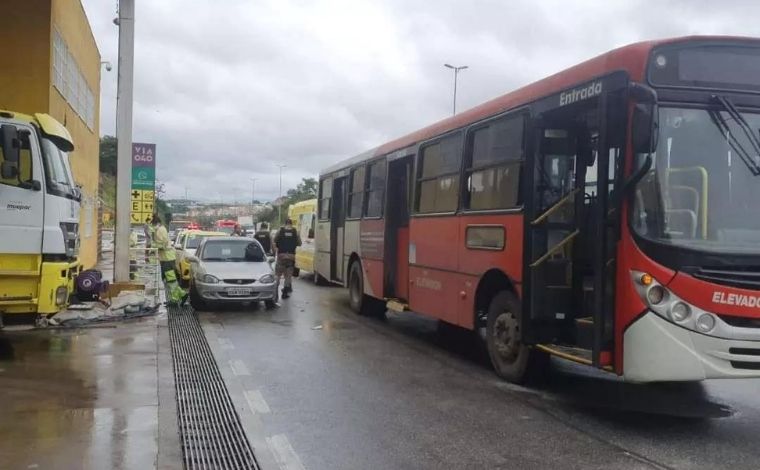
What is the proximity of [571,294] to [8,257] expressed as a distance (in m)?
6.48

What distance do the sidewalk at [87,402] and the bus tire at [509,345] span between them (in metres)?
3.50

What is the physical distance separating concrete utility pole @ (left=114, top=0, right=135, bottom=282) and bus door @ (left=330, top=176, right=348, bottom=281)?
4266 mm

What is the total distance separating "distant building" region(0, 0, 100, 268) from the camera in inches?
527

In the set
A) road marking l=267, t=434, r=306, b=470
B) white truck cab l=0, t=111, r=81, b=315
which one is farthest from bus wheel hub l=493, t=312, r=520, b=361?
white truck cab l=0, t=111, r=81, b=315

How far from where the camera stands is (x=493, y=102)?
819 centimetres

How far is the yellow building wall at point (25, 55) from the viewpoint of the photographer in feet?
43.8

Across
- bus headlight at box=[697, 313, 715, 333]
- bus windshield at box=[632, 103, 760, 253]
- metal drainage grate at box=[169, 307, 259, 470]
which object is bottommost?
metal drainage grate at box=[169, 307, 259, 470]

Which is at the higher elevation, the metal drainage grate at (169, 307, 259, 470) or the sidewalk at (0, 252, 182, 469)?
the sidewalk at (0, 252, 182, 469)

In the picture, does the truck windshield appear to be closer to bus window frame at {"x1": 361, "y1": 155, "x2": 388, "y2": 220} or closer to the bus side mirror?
bus window frame at {"x1": 361, "y1": 155, "x2": 388, "y2": 220}

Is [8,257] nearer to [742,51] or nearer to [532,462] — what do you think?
[532,462]

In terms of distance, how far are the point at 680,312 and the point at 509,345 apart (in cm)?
229

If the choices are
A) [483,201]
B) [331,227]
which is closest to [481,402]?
[483,201]

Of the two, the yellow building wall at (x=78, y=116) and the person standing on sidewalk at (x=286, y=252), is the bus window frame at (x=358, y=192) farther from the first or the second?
the yellow building wall at (x=78, y=116)

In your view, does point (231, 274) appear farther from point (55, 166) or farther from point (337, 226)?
point (55, 166)
